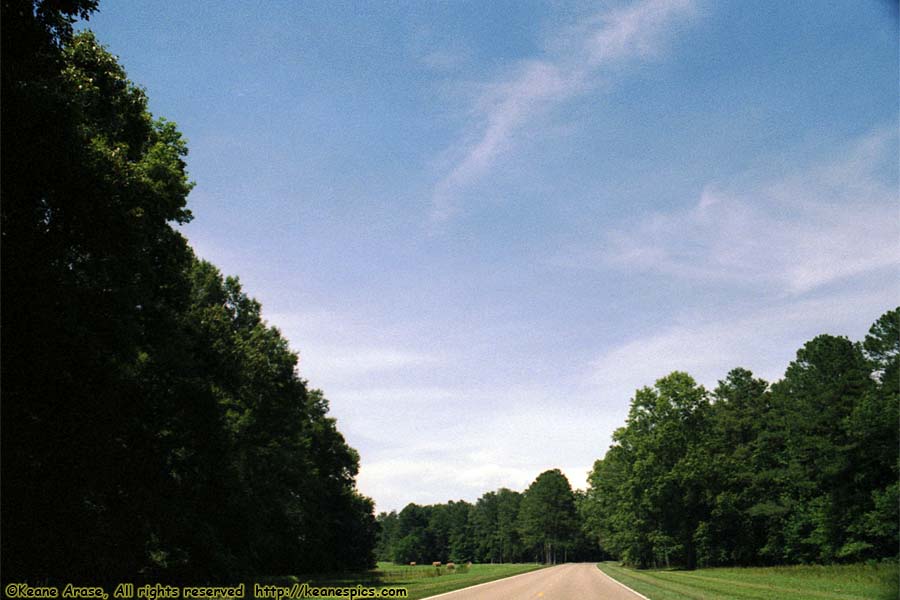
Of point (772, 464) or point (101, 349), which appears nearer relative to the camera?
point (101, 349)

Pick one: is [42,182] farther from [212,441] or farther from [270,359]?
[270,359]

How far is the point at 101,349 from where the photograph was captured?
16828mm

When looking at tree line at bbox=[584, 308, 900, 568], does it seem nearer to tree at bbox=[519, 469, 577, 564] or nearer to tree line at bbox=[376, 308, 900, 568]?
tree line at bbox=[376, 308, 900, 568]

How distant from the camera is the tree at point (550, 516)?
491ft

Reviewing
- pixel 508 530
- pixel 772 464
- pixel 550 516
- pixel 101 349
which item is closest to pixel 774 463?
pixel 772 464

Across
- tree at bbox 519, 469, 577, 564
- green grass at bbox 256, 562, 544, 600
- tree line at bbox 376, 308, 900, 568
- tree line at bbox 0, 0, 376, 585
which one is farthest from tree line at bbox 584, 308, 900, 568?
tree at bbox 519, 469, 577, 564

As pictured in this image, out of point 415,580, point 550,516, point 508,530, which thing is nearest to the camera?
point 415,580

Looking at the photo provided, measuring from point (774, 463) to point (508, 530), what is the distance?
4466 inches

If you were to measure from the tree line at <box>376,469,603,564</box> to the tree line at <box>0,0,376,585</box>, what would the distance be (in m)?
121

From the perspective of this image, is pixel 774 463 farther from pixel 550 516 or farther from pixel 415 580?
pixel 550 516

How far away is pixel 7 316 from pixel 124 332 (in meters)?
3.85

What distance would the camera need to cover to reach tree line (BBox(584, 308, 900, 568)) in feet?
150

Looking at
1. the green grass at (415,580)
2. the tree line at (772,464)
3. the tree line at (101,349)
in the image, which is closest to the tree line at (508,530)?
the tree line at (772,464)

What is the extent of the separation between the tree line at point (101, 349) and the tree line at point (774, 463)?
139 ft
